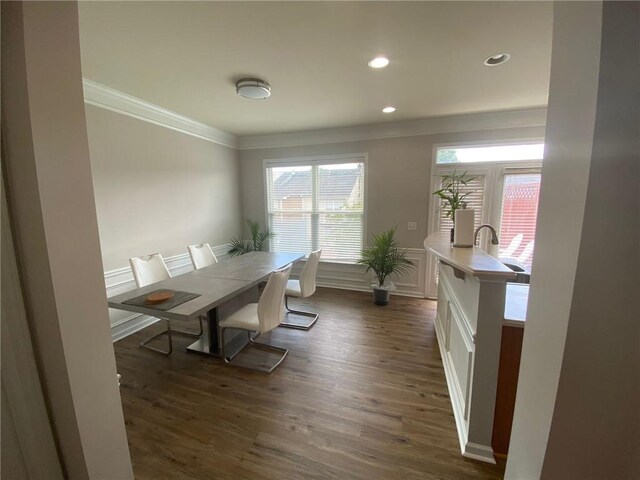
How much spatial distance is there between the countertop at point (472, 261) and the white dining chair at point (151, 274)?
2603 millimetres

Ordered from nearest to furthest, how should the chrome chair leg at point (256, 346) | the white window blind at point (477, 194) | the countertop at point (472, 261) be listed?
the countertop at point (472, 261) < the chrome chair leg at point (256, 346) < the white window blind at point (477, 194)

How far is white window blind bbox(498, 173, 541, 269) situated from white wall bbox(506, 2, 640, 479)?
3.56 metres

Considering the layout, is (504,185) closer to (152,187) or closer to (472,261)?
(472,261)

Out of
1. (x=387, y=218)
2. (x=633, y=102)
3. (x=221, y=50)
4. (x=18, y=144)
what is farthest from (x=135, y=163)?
(x=633, y=102)

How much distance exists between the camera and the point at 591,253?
1.70ft

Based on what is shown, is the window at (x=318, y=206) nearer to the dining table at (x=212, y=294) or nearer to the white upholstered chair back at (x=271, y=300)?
the dining table at (x=212, y=294)

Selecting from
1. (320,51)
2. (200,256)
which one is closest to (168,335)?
(200,256)

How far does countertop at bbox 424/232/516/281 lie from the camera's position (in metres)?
1.32

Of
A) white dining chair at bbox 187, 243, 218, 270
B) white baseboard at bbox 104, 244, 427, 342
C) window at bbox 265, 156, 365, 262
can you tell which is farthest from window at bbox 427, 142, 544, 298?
white dining chair at bbox 187, 243, 218, 270

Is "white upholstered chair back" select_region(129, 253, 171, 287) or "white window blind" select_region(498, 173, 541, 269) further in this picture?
"white window blind" select_region(498, 173, 541, 269)

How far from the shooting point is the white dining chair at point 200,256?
331cm

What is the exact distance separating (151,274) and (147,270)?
0.20ft

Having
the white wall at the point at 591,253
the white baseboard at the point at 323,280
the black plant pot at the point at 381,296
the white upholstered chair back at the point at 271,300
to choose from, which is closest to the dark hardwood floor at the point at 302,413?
the white baseboard at the point at 323,280

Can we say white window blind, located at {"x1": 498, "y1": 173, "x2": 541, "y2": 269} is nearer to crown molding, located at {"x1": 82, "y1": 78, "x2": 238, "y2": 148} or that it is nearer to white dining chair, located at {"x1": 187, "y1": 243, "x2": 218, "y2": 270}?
white dining chair, located at {"x1": 187, "y1": 243, "x2": 218, "y2": 270}
